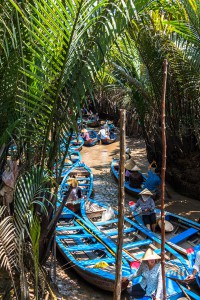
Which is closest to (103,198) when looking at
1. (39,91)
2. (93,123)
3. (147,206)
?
(147,206)

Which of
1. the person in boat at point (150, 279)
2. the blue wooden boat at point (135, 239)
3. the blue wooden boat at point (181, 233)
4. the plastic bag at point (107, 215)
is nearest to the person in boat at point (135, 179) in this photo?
the blue wooden boat at point (135, 239)

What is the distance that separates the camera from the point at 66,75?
3.02 meters

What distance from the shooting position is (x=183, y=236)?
586 cm

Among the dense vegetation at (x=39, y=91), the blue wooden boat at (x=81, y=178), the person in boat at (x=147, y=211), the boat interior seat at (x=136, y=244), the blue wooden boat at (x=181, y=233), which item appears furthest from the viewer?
the blue wooden boat at (x=81, y=178)

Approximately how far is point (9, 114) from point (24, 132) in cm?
24

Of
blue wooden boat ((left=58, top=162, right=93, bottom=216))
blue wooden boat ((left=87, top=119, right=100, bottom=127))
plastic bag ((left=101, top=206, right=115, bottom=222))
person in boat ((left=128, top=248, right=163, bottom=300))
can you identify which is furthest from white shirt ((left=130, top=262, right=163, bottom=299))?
blue wooden boat ((left=87, top=119, right=100, bottom=127))

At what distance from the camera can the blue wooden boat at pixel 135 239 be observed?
15.7 feet

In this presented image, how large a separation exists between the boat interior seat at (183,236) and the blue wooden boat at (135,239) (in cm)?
27

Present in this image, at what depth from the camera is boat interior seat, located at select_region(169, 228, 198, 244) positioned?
5723mm

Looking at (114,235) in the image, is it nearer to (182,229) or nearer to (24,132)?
(182,229)

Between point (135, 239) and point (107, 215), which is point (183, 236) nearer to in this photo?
point (135, 239)

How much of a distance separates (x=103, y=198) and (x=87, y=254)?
3.62 meters

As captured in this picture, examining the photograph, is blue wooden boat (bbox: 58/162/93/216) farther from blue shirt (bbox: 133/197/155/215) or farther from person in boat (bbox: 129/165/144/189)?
blue shirt (bbox: 133/197/155/215)

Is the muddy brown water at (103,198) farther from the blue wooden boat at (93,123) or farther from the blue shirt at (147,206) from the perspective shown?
the blue wooden boat at (93,123)
